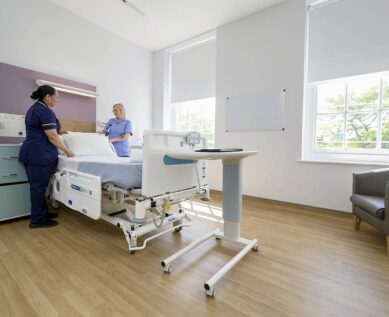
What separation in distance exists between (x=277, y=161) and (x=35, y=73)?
11.8ft

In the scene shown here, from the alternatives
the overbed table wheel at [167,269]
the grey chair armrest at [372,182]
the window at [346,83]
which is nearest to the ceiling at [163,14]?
the window at [346,83]

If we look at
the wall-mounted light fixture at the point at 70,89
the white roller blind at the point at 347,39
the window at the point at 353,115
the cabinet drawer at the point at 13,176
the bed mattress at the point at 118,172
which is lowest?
the cabinet drawer at the point at 13,176

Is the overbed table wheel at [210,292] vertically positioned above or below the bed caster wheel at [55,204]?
below

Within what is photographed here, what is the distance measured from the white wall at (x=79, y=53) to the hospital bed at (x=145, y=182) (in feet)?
6.38

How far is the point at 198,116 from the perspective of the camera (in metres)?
4.32

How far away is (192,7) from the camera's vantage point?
126 inches

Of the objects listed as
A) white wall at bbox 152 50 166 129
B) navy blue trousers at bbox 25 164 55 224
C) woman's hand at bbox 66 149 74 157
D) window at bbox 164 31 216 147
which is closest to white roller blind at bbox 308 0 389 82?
window at bbox 164 31 216 147

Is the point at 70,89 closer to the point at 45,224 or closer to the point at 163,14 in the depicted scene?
the point at 163,14

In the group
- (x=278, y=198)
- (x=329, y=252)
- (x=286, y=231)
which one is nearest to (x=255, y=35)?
(x=278, y=198)

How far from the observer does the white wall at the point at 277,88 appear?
2.86m

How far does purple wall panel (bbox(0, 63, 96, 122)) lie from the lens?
269cm

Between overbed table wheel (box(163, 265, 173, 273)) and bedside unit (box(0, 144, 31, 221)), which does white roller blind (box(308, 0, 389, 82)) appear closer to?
overbed table wheel (box(163, 265, 173, 273))

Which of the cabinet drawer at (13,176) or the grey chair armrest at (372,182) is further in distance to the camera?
the cabinet drawer at (13,176)

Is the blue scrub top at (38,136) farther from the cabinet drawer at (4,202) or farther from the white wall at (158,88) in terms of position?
the white wall at (158,88)
